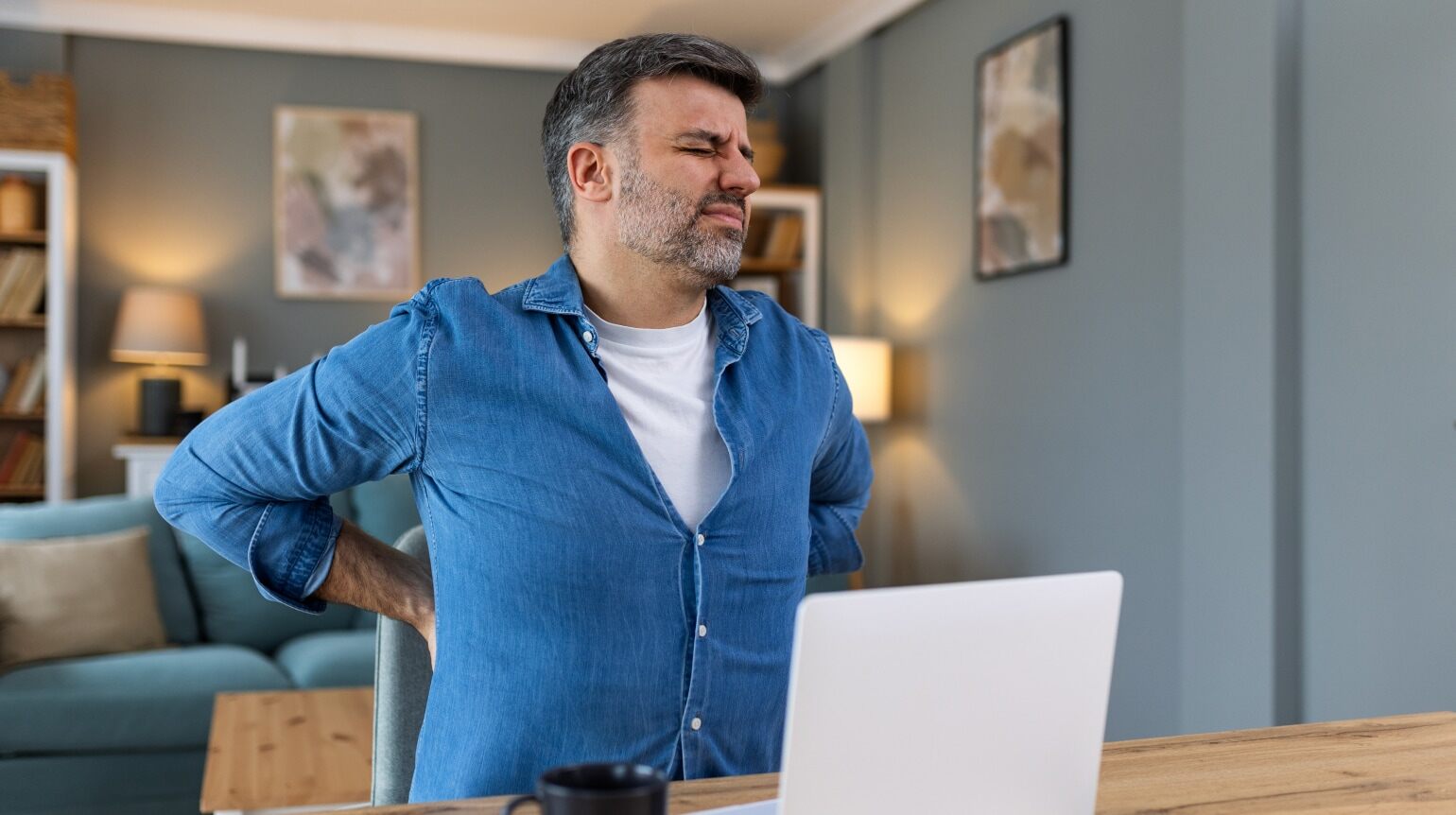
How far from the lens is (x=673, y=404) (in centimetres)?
128

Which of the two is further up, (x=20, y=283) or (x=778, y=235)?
(x=778, y=235)

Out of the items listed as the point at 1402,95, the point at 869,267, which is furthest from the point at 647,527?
the point at 869,267

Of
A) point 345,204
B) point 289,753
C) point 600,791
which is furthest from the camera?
point 345,204

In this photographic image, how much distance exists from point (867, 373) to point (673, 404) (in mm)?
3098

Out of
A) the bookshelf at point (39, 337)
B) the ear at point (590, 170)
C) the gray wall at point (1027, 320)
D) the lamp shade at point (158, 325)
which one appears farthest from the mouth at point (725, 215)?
the bookshelf at point (39, 337)

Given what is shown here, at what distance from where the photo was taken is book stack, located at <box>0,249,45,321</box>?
15.7 ft

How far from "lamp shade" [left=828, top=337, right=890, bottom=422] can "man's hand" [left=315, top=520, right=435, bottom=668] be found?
3.02 metres

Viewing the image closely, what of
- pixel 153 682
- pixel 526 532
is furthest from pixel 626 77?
pixel 153 682

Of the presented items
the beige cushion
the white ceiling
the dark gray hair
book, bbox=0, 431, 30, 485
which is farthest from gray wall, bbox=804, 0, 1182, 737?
book, bbox=0, 431, 30, 485

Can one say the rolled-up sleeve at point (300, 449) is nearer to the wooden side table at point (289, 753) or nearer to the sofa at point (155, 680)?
the wooden side table at point (289, 753)

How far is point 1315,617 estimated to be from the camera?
8.71 ft

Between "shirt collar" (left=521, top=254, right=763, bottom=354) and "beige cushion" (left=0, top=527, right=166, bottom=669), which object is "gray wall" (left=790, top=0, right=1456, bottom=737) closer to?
"shirt collar" (left=521, top=254, right=763, bottom=354)

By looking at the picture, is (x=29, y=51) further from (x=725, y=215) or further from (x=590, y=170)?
(x=725, y=215)

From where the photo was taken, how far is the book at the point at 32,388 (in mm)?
4848
